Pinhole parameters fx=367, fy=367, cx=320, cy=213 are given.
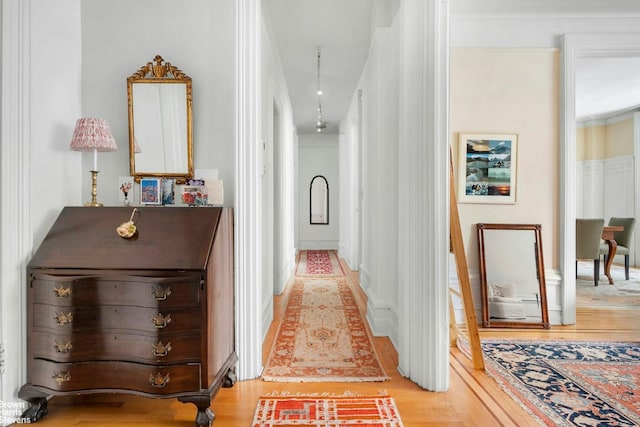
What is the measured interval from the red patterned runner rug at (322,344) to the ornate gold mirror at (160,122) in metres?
1.54

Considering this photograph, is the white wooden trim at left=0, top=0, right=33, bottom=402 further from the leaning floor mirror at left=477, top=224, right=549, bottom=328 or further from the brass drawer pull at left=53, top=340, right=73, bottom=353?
the leaning floor mirror at left=477, top=224, right=549, bottom=328

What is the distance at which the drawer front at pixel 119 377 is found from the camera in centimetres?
188

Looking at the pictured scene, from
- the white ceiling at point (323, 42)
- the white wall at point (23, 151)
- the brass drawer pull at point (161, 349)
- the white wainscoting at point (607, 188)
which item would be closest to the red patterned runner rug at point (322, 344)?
the brass drawer pull at point (161, 349)

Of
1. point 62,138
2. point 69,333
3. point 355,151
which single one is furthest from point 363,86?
point 69,333

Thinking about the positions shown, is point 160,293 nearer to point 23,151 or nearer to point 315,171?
point 23,151

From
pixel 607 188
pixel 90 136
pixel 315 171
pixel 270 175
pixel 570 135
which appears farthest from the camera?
pixel 315 171

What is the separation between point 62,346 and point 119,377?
1.14 ft

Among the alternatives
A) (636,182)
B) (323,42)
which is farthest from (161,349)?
(636,182)

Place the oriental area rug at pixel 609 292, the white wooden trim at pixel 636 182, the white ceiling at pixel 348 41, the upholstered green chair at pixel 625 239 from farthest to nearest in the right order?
the white wooden trim at pixel 636 182 < the upholstered green chair at pixel 625 239 < the oriental area rug at pixel 609 292 < the white ceiling at pixel 348 41

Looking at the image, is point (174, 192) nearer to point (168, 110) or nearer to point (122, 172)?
point (122, 172)

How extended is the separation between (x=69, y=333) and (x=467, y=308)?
248cm

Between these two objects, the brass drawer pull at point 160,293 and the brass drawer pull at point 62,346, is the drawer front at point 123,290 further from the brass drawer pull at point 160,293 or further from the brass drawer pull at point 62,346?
the brass drawer pull at point 62,346

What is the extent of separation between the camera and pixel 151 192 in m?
2.42

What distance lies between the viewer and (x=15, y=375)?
1.98 metres
